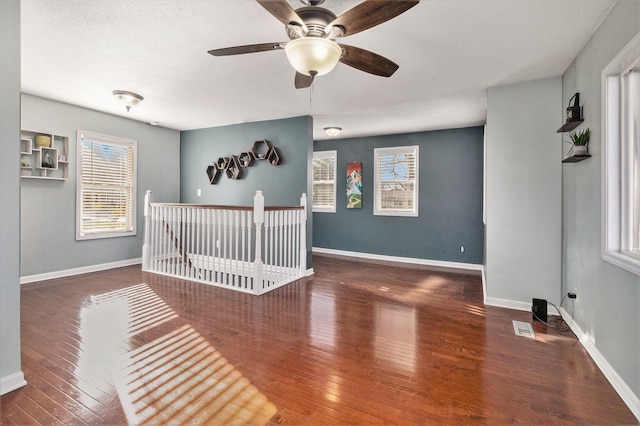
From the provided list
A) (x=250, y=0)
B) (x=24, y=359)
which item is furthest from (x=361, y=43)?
(x=24, y=359)

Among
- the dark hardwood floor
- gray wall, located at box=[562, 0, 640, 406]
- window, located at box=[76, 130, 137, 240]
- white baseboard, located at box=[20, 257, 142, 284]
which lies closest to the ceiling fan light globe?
gray wall, located at box=[562, 0, 640, 406]

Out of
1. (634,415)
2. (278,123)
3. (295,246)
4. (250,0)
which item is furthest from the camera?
(278,123)

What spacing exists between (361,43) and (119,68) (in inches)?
101

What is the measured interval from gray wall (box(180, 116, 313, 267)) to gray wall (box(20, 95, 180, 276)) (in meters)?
0.77

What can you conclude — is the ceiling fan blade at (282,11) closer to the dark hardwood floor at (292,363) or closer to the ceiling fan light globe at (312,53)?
the ceiling fan light globe at (312,53)

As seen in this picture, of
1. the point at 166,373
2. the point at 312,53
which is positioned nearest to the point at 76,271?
the point at 166,373

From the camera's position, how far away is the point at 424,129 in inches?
240

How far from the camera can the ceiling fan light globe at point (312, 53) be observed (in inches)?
74.3

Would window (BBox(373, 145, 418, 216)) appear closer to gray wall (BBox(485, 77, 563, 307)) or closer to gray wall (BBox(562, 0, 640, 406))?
gray wall (BBox(485, 77, 563, 307))

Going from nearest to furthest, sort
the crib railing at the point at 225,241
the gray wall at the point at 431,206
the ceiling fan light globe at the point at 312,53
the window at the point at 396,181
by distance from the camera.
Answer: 1. the ceiling fan light globe at the point at 312,53
2. the crib railing at the point at 225,241
3. the gray wall at the point at 431,206
4. the window at the point at 396,181

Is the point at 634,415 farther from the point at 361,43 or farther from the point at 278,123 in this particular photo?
the point at 278,123

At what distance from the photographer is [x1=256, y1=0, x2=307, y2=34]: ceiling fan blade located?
163cm

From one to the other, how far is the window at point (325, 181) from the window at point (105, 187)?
374cm

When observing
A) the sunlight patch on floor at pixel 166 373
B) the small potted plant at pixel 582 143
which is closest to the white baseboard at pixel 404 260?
the small potted plant at pixel 582 143
